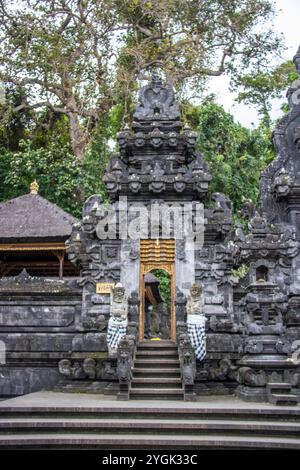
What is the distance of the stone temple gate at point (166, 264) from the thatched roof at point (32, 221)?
213 inches

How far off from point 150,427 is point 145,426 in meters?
0.07

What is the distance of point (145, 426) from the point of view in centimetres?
802

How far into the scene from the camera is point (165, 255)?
1385 centimetres

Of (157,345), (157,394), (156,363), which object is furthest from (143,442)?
(157,345)

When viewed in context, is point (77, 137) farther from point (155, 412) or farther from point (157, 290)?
point (155, 412)

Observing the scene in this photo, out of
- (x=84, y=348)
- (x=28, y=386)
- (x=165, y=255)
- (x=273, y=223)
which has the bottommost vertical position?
(x=28, y=386)

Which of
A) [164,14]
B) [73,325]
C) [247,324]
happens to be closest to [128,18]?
[164,14]

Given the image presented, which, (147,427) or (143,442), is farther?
(147,427)

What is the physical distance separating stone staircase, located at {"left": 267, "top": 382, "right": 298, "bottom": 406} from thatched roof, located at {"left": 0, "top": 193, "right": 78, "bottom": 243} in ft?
35.7

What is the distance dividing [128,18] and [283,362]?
72.0 feet

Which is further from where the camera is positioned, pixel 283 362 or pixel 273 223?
pixel 273 223

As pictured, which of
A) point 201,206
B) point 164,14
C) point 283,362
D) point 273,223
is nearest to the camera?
point 283,362

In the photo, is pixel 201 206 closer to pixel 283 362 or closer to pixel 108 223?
pixel 108 223

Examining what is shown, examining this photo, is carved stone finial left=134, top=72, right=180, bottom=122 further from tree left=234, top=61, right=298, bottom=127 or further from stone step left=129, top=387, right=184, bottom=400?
tree left=234, top=61, right=298, bottom=127
